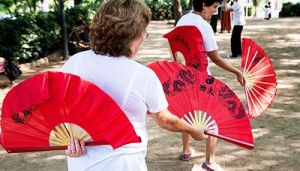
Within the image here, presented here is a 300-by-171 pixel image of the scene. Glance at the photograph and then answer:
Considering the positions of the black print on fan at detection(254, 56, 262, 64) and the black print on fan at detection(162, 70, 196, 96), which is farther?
the black print on fan at detection(254, 56, 262, 64)

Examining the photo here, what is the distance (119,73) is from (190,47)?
1861 millimetres

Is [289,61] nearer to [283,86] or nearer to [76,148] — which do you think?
[283,86]

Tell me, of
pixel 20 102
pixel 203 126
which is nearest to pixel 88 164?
pixel 20 102

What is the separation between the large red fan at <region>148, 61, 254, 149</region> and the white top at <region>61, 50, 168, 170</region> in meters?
0.78

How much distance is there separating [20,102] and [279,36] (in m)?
13.5

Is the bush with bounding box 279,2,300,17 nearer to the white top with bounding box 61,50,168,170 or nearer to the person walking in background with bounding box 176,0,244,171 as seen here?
the person walking in background with bounding box 176,0,244,171

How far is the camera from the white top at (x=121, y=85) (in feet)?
5.25

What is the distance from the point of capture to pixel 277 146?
169 inches

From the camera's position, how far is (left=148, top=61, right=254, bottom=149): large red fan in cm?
243

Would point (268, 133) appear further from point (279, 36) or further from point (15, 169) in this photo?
point (279, 36)

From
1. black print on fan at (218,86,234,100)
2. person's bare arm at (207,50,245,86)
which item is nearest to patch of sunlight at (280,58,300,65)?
person's bare arm at (207,50,245,86)

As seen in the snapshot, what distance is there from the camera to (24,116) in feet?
5.16

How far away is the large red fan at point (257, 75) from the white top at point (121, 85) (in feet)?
6.37

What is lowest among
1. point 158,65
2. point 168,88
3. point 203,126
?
point 203,126
